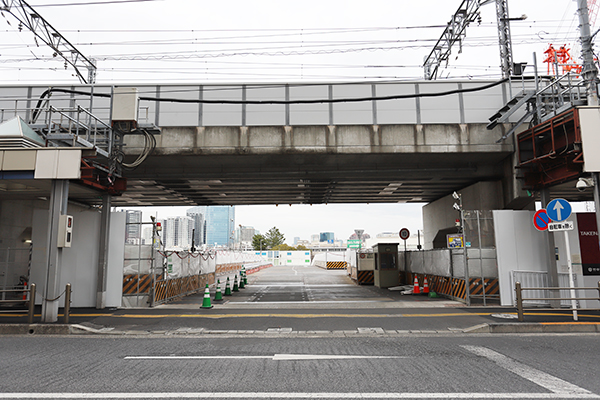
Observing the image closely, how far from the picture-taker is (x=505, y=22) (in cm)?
1867

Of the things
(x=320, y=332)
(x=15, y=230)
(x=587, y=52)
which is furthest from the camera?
(x=15, y=230)

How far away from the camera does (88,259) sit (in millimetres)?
14219

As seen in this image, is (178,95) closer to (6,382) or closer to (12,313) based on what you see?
(12,313)

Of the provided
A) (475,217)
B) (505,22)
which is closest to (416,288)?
(475,217)

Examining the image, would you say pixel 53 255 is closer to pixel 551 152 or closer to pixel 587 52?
pixel 551 152

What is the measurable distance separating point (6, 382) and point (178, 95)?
1162 cm

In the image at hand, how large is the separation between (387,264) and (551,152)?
10491mm

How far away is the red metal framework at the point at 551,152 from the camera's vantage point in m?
11.9

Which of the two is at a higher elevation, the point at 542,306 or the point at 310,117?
the point at 310,117

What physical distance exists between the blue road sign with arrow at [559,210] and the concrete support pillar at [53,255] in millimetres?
13947

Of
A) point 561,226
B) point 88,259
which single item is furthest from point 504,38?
point 88,259

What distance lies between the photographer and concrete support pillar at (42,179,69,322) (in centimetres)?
1078

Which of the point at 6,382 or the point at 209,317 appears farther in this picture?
the point at 209,317

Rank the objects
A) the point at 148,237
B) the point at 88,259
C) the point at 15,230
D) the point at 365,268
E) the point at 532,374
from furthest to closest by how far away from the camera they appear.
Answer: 1. the point at 148,237
2. the point at 365,268
3. the point at 15,230
4. the point at 88,259
5. the point at 532,374
